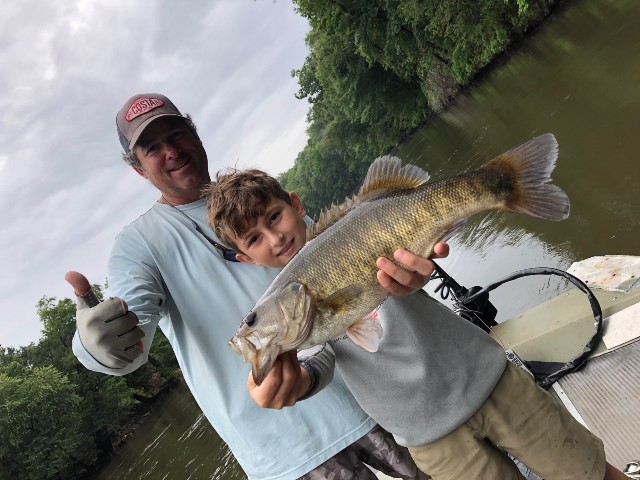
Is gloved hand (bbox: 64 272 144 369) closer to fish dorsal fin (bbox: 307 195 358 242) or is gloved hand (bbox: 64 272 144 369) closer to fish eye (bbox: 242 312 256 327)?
fish eye (bbox: 242 312 256 327)

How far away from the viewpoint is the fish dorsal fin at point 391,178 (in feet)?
8.46

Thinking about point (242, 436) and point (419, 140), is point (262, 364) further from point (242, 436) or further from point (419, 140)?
point (419, 140)

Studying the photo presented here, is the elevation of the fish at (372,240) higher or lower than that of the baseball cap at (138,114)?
lower

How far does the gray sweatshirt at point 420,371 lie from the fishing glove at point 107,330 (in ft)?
3.54

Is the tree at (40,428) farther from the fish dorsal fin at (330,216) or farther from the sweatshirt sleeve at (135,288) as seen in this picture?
the fish dorsal fin at (330,216)

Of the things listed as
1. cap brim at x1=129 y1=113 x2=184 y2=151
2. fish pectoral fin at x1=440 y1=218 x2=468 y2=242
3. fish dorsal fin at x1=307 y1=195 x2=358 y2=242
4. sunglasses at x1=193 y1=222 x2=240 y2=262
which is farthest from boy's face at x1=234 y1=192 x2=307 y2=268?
cap brim at x1=129 y1=113 x2=184 y2=151

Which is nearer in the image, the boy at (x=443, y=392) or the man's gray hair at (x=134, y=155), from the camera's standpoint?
the boy at (x=443, y=392)

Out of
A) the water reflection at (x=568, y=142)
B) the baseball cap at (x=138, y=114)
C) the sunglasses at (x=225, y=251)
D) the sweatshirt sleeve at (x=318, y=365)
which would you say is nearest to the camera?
the sweatshirt sleeve at (x=318, y=365)

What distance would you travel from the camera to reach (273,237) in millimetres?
2939

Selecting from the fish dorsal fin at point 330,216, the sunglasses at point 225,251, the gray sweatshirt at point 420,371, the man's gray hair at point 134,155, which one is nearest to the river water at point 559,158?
the gray sweatshirt at point 420,371

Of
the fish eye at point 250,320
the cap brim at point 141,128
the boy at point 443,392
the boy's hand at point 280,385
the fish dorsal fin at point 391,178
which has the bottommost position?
the boy at point 443,392

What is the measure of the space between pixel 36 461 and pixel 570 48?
4136 cm

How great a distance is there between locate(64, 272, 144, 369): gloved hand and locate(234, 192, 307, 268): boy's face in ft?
2.79

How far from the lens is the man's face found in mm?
3396
